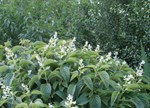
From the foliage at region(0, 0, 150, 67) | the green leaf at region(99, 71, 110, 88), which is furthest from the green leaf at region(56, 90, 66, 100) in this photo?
the foliage at region(0, 0, 150, 67)

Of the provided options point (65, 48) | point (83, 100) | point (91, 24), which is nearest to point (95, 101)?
point (83, 100)

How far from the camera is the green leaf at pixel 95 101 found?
2551 millimetres

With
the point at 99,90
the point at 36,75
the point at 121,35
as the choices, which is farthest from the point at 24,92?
the point at 121,35

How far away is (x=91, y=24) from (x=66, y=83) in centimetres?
223

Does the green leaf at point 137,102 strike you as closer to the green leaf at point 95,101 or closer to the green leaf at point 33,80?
the green leaf at point 95,101

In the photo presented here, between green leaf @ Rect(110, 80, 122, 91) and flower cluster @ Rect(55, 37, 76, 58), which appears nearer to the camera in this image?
green leaf @ Rect(110, 80, 122, 91)

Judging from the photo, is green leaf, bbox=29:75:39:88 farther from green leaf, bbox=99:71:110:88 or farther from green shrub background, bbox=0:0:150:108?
green leaf, bbox=99:71:110:88

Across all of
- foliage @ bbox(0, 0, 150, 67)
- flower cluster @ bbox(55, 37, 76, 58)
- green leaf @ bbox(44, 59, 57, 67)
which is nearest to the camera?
green leaf @ bbox(44, 59, 57, 67)

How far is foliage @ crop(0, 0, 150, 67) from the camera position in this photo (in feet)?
15.0

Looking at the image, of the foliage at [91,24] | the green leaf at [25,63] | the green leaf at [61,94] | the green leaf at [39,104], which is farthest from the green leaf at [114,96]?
the foliage at [91,24]

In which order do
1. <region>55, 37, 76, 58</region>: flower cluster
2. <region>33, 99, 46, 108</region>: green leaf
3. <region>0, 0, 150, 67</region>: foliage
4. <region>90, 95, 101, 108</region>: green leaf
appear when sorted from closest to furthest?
1. <region>33, 99, 46, 108</region>: green leaf
2. <region>90, 95, 101, 108</region>: green leaf
3. <region>55, 37, 76, 58</region>: flower cluster
4. <region>0, 0, 150, 67</region>: foliage

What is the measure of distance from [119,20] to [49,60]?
2.13 meters

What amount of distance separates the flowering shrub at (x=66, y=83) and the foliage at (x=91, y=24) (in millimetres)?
1709

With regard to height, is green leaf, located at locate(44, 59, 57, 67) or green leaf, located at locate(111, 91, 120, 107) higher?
green leaf, located at locate(44, 59, 57, 67)
